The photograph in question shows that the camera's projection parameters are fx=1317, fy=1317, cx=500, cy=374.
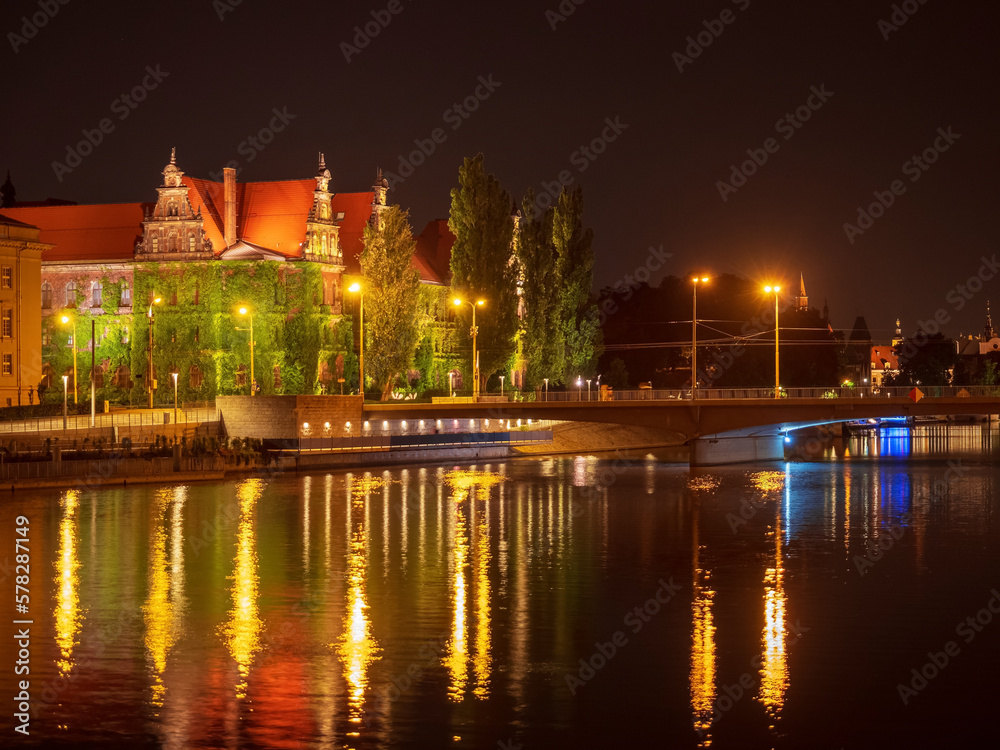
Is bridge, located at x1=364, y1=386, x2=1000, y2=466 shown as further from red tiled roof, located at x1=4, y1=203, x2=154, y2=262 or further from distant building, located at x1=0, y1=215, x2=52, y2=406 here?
red tiled roof, located at x1=4, y1=203, x2=154, y2=262

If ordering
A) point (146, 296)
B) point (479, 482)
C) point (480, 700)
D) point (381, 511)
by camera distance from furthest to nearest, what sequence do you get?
1. point (146, 296)
2. point (479, 482)
3. point (381, 511)
4. point (480, 700)

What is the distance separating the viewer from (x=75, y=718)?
2384cm

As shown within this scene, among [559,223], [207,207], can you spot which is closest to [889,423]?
[559,223]

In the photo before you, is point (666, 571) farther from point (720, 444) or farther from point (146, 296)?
point (146, 296)

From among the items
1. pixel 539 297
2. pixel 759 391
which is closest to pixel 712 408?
pixel 759 391

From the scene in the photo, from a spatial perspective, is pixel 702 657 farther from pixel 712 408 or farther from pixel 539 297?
pixel 539 297

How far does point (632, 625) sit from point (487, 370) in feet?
224

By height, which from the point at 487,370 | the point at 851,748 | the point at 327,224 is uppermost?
the point at 327,224

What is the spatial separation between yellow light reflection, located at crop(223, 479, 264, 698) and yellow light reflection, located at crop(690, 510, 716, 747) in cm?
860

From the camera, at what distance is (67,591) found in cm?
3612

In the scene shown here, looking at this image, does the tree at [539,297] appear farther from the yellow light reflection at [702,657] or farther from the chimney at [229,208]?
the yellow light reflection at [702,657]

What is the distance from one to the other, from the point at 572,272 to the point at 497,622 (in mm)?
72170

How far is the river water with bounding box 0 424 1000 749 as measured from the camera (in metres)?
23.6

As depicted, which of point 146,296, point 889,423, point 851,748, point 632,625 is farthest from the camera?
point 889,423
